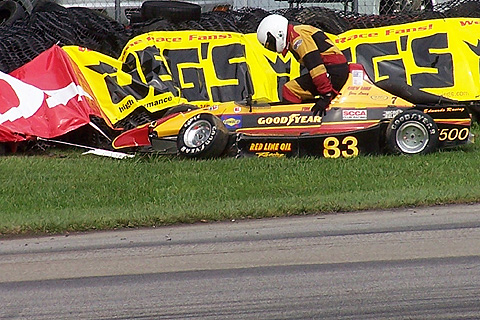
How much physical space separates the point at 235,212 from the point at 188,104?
4.18m

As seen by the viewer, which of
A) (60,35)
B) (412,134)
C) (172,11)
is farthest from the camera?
(172,11)

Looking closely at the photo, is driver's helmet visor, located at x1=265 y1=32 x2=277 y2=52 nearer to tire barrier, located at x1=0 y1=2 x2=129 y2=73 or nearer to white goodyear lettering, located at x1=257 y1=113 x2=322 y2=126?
white goodyear lettering, located at x1=257 y1=113 x2=322 y2=126

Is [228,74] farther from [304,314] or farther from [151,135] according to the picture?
[304,314]

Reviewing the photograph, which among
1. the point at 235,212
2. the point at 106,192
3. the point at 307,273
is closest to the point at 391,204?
the point at 235,212

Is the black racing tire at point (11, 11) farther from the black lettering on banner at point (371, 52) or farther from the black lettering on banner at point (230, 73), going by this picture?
the black lettering on banner at point (371, 52)

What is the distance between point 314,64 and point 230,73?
6.98ft

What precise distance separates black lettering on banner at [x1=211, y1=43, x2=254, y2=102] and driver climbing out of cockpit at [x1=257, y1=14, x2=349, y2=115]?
156 cm

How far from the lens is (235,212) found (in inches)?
291

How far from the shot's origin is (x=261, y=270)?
5715 millimetres

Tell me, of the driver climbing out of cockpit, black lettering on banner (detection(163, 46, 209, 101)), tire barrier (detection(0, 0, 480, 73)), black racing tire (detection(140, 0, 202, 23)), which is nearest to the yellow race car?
the driver climbing out of cockpit

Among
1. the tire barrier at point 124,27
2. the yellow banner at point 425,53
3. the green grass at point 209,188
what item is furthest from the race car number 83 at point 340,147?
the tire barrier at point 124,27

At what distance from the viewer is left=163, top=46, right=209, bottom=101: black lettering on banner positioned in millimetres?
11969

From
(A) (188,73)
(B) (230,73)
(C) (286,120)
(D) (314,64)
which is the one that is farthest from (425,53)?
(A) (188,73)

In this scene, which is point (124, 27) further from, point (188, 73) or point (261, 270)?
point (261, 270)
